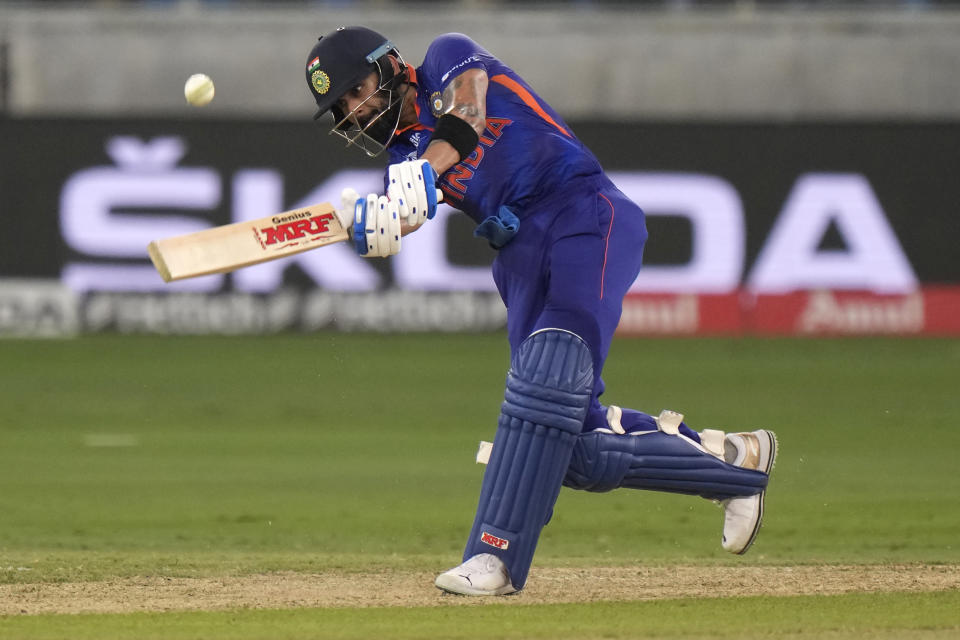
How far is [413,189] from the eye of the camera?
200 inches

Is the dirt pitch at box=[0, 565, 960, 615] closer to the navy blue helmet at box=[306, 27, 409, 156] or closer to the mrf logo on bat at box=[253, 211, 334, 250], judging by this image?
the mrf logo on bat at box=[253, 211, 334, 250]

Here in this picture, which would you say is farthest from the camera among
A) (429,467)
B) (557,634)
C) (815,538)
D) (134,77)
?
(134,77)

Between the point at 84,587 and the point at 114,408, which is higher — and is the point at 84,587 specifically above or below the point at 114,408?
above

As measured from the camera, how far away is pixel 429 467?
9.64m

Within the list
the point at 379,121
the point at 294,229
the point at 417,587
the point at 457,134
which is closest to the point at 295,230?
the point at 294,229

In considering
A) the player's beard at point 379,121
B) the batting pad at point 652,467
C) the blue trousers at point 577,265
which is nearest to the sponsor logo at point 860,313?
the batting pad at point 652,467

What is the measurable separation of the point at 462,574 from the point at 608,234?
4.01ft

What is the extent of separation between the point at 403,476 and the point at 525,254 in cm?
414

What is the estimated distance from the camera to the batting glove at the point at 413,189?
5.05 metres

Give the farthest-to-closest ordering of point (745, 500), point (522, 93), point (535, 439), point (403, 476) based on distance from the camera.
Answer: point (403, 476), point (745, 500), point (522, 93), point (535, 439)

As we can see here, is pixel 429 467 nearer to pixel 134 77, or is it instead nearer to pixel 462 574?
pixel 462 574

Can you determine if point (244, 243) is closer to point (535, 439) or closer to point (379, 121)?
point (379, 121)

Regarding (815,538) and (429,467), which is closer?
(815,538)

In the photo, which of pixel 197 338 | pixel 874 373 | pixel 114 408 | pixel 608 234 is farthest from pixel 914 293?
pixel 608 234
